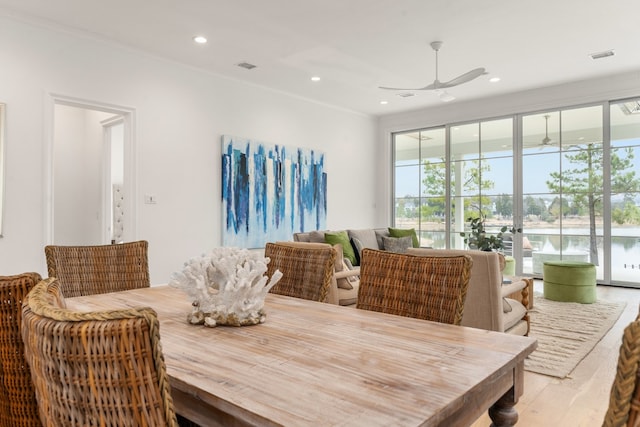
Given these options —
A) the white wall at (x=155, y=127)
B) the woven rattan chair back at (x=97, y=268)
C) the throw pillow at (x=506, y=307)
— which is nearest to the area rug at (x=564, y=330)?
the throw pillow at (x=506, y=307)

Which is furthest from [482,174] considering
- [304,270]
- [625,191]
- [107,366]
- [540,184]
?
[107,366]

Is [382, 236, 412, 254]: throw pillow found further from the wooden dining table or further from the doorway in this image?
the wooden dining table

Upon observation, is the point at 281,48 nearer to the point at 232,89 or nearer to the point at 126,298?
the point at 232,89

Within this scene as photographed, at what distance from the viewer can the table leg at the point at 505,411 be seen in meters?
1.13

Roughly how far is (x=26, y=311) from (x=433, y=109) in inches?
287

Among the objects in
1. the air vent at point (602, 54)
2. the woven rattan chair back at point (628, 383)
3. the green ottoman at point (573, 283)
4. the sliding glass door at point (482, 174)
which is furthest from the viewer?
the sliding glass door at point (482, 174)

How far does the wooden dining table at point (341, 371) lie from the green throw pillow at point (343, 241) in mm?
3408

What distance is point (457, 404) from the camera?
80cm

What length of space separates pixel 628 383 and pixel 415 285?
1068 mm

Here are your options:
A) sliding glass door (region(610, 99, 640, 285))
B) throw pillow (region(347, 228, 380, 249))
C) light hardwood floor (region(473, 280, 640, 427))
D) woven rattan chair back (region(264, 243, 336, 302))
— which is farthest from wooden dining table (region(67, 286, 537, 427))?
sliding glass door (region(610, 99, 640, 285))

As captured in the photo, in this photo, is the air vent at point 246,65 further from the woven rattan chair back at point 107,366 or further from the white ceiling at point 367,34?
the woven rattan chair back at point 107,366

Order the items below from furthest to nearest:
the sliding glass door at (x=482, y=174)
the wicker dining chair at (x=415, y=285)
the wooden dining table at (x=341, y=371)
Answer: the sliding glass door at (x=482, y=174), the wicker dining chair at (x=415, y=285), the wooden dining table at (x=341, y=371)

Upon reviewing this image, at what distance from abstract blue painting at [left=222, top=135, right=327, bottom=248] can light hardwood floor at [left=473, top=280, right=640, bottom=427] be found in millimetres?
3855

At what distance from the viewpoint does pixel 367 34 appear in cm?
428
